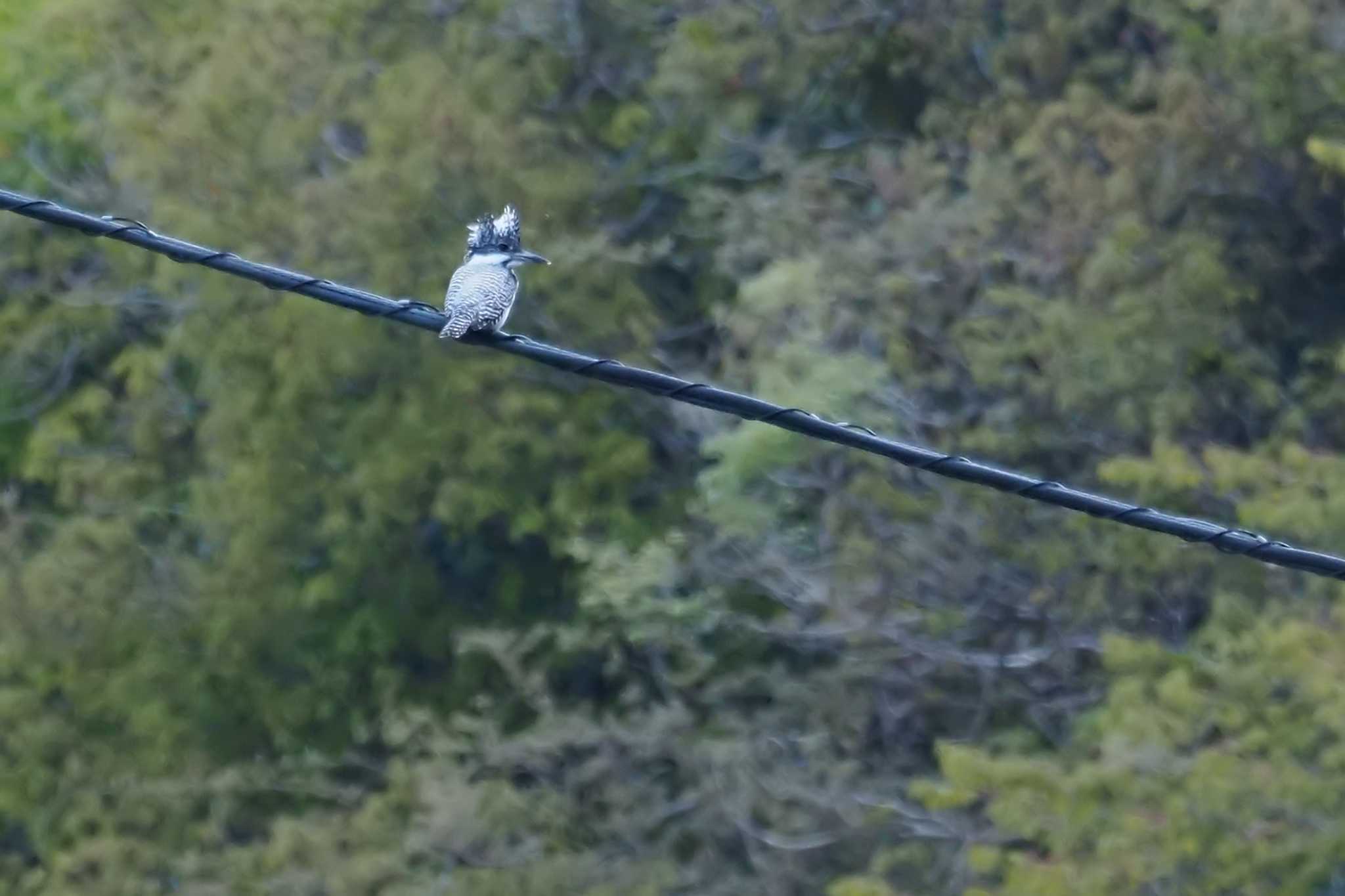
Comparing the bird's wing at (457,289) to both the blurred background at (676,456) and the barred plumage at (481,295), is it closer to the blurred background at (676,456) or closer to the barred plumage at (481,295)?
the barred plumage at (481,295)

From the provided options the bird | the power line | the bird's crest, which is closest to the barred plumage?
the bird

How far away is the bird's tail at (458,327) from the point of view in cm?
630

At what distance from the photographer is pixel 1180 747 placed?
12.7 m

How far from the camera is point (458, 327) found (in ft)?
21.7

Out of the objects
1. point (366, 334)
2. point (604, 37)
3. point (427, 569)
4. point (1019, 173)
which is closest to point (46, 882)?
point (427, 569)

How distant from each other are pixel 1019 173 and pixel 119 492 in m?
8.50

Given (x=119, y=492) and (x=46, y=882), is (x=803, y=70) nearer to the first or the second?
(x=119, y=492)

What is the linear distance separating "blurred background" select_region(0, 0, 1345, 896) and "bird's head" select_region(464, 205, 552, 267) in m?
4.65

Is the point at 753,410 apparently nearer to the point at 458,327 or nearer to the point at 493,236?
the point at 458,327

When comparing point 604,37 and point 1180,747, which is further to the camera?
point 604,37

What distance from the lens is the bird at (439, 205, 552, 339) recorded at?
23.1ft

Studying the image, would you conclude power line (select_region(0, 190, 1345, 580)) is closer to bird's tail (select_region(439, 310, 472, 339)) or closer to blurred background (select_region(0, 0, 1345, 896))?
bird's tail (select_region(439, 310, 472, 339))

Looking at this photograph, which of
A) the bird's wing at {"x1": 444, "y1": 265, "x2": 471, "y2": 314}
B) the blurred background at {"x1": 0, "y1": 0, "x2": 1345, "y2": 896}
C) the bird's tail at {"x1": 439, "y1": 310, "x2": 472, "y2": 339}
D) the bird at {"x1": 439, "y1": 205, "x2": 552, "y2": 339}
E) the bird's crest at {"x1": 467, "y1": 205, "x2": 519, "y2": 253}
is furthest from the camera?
the blurred background at {"x1": 0, "y1": 0, "x2": 1345, "y2": 896}

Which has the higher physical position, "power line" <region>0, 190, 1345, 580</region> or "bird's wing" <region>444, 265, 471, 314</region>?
"bird's wing" <region>444, 265, 471, 314</region>
